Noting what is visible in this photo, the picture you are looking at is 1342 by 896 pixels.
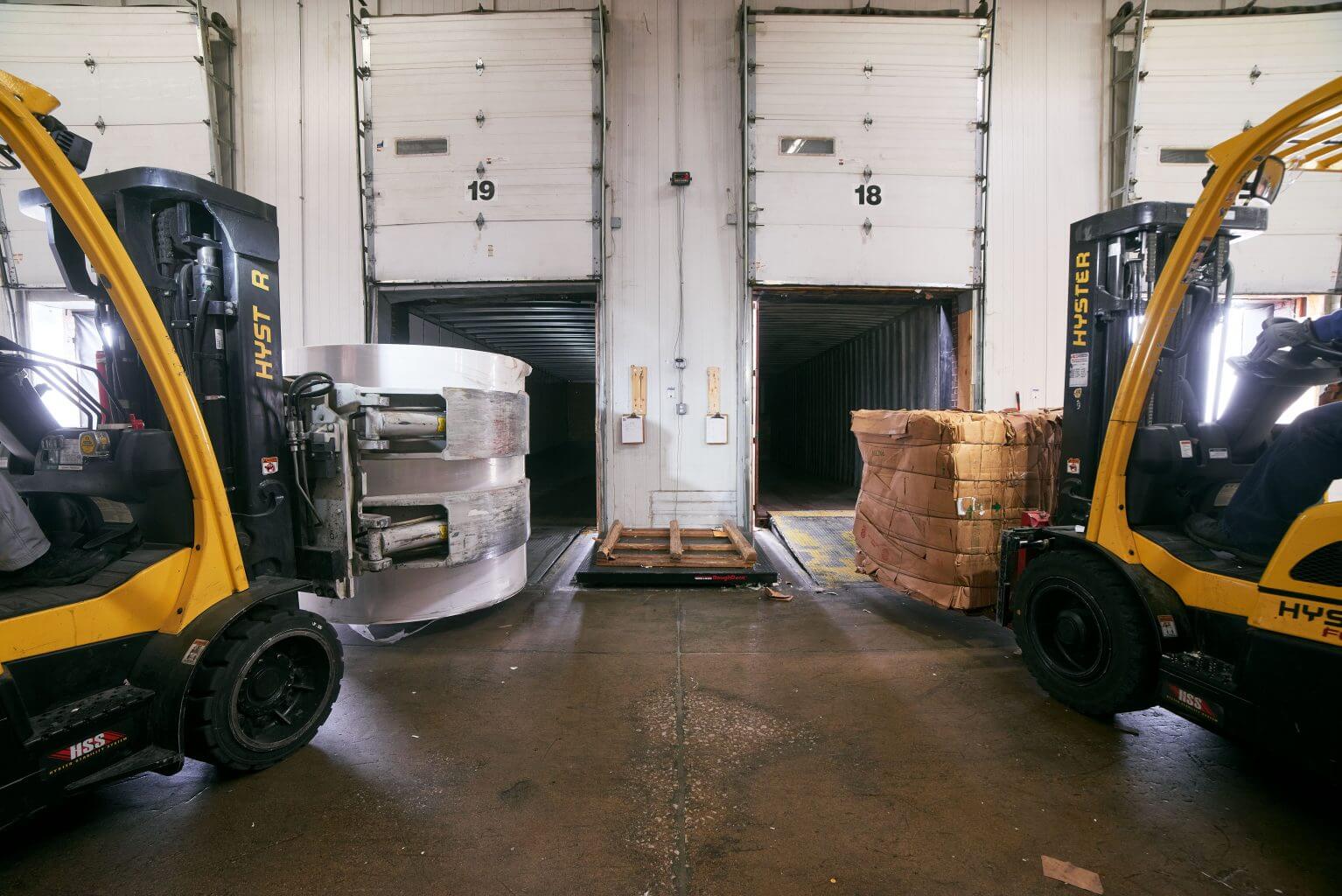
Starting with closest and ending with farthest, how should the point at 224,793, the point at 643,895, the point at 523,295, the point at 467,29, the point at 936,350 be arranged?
1. the point at 643,895
2. the point at 224,793
3. the point at 467,29
4. the point at 523,295
5. the point at 936,350

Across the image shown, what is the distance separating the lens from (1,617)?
80.5 inches

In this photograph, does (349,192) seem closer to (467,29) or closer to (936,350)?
(467,29)

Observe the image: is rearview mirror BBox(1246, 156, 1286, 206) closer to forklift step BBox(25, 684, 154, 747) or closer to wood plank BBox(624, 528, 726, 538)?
wood plank BBox(624, 528, 726, 538)

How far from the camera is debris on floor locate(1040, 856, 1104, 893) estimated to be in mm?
2029

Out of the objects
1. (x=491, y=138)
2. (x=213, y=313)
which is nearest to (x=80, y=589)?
(x=213, y=313)

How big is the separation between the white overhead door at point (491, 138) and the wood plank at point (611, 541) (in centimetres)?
341

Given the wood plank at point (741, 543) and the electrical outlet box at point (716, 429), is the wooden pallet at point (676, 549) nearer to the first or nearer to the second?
the wood plank at point (741, 543)

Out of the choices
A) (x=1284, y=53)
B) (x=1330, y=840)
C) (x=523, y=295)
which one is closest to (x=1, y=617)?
(x=1330, y=840)

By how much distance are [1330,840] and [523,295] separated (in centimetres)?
834

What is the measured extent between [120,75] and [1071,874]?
1234 centimetres

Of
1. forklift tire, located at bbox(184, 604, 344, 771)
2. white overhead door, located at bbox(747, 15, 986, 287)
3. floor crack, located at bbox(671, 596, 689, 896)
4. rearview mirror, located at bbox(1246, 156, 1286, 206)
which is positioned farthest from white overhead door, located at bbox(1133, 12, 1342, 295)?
forklift tire, located at bbox(184, 604, 344, 771)

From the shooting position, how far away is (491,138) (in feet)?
24.4

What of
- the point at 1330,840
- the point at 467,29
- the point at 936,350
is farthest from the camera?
the point at 936,350

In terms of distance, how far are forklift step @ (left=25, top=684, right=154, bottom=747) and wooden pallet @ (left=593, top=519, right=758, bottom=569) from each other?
3.80 metres
